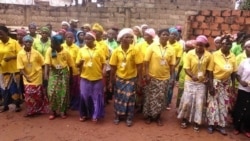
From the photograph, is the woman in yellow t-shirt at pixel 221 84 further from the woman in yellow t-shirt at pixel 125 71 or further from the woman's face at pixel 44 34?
the woman's face at pixel 44 34

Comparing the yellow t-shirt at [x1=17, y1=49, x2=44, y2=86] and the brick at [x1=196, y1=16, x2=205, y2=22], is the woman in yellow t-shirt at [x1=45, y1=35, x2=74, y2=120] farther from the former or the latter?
the brick at [x1=196, y1=16, x2=205, y2=22]

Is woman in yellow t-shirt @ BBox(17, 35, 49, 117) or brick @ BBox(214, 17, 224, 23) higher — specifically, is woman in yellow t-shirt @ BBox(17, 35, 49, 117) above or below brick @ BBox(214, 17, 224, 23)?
below

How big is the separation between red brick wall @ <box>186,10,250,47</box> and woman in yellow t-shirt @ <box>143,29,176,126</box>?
466 cm

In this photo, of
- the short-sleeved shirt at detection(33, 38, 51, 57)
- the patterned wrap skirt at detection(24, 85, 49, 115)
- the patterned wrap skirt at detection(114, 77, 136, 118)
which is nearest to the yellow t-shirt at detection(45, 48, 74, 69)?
the patterned wrap skirt at detection(24, 85, 49, 115)

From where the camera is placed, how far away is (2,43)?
6.25 meters

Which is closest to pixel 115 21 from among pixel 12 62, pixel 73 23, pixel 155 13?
pixel 155 13

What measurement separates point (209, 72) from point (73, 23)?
4.40 meters

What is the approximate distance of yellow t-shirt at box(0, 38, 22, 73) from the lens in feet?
20.5

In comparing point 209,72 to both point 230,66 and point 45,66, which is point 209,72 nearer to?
point 230,66

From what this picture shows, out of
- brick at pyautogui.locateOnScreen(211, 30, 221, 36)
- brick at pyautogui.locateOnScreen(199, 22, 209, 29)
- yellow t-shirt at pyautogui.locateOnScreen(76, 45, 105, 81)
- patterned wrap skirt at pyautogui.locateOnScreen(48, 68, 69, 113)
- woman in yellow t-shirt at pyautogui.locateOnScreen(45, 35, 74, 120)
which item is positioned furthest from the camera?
brick at pyautogui.locateOnScreen(199, 22, 209, 29)

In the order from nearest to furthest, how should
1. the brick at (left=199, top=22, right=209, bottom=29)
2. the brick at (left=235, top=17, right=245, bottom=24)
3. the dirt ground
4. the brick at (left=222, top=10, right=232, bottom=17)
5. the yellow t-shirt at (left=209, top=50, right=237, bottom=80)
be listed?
the dirt ground → the yellow t-shirt at (left=209, top=50, right=237, bottom=80) → the brick at (left=235, top=17, right=245, bottom=24) → the brick at (left=222, top=10, right=232, bottom=17) → the brick at (left=199, top=22, right=209, bottom=29)

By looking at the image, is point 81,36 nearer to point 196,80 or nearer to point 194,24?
point 196,80

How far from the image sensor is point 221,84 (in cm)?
565

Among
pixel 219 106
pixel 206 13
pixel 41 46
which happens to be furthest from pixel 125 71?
pixel 206 13
